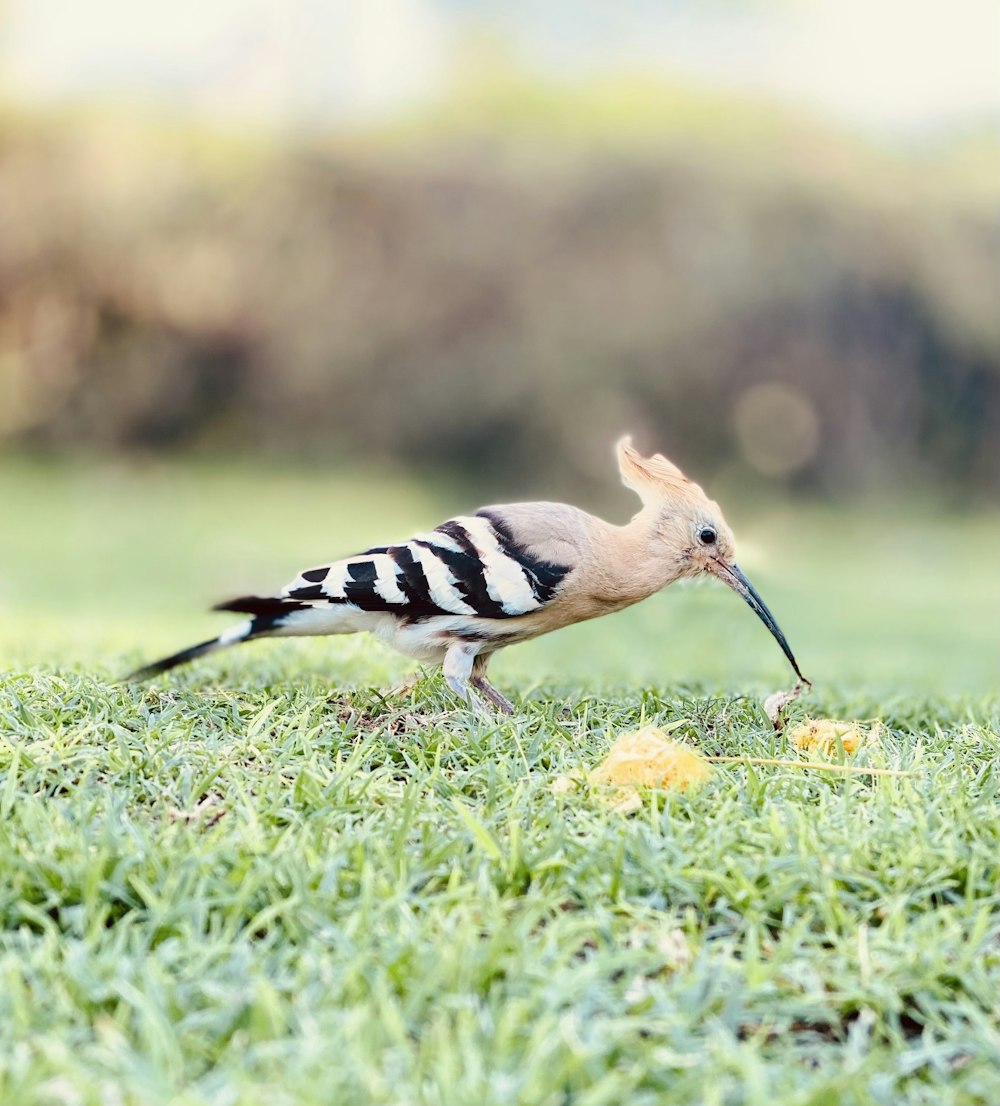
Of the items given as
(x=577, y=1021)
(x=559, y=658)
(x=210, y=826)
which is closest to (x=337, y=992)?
(x=577, y=1021)

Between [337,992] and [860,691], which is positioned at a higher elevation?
[337,992]

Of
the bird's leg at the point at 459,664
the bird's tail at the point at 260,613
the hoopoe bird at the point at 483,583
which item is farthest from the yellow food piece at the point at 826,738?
the bird's tail at the point at 260,613

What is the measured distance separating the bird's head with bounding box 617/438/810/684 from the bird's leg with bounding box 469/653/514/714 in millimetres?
518

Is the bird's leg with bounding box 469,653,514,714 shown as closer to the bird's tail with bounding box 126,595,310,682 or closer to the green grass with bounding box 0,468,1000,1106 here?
the green grass with bounding box 0,468,1000,1106

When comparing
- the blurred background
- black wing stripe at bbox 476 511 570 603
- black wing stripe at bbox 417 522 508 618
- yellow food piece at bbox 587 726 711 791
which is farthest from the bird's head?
the blurred background

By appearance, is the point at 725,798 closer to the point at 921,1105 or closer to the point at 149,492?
the point at 921,1105

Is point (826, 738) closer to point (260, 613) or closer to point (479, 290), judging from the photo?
point (260, 613)

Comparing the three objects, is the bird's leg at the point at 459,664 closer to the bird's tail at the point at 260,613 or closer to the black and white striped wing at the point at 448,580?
the black and white striped wing at the point at 448,580

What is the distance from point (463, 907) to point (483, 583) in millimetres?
1133

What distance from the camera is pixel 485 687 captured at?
3.18 m

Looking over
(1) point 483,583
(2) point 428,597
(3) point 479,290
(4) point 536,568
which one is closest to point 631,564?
(4) point 536,568

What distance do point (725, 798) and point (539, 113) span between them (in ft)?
37.5

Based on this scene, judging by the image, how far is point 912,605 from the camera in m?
Answer: 8.47

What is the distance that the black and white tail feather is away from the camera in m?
3.00
